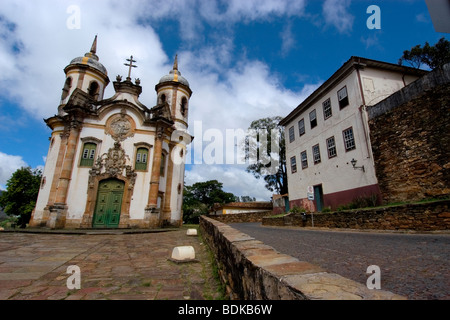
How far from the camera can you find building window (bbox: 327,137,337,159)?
15.7 m

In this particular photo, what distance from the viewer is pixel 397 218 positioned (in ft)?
28.9

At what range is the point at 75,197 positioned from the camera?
15.6 m

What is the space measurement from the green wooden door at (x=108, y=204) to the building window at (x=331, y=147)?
14915 mm

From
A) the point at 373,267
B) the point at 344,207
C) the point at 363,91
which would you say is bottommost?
the point at 373,267

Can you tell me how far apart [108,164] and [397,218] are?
1710 cm

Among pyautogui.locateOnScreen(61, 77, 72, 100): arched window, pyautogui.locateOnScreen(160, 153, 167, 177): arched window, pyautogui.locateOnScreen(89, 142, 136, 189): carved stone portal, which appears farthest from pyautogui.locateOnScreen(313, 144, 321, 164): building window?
pyautogui.locateOnScreen(61, 77, 72, 100): arched window

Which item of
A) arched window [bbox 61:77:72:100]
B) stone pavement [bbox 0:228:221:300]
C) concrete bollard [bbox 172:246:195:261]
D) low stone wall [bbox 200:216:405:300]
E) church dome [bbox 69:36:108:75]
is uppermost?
church dome [bbox 69:36:108:75]

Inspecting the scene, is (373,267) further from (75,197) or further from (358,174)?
(75,197)

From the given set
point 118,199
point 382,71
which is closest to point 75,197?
point 118,199

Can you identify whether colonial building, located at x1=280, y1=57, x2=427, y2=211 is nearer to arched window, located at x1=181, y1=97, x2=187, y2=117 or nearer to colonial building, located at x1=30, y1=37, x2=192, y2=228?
colonial building, located at x1=30, y1=37, x2=192, y2=228

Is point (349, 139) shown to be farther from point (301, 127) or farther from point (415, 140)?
point (301, 127)

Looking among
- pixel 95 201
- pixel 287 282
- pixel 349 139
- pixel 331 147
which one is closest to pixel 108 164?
pixel 95 201

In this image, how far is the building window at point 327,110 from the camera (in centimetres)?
1642
